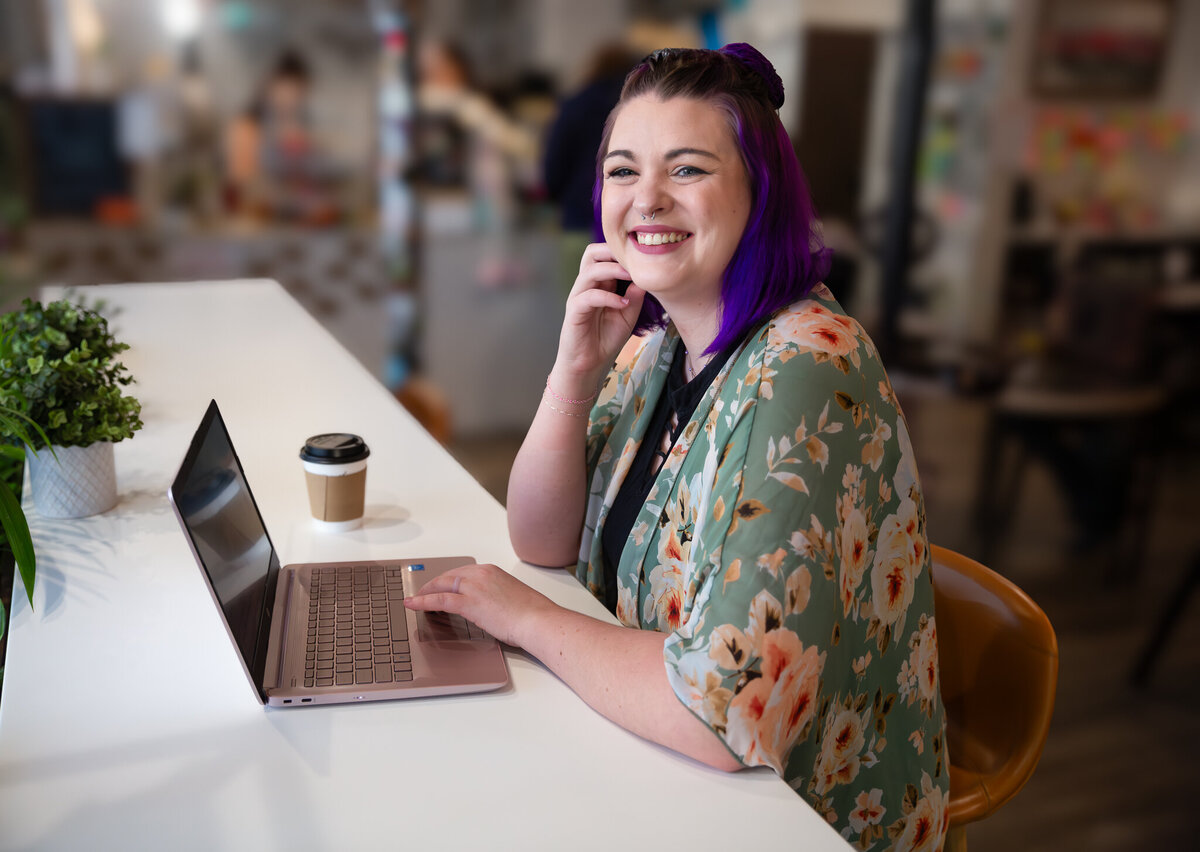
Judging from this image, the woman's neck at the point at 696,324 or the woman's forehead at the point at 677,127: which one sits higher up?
the woman's forehead at the point at 677,127

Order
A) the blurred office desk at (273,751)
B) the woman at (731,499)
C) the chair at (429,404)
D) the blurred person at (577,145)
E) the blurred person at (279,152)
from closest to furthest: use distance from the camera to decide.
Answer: the blurred office desk at (273,751) → the woman at (731,499) → the blurred person at (577,145) → the blurred person at (279,152) → the chair at (429,404)

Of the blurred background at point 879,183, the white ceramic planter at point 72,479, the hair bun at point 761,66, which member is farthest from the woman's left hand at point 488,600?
the blurred background at point 879,183

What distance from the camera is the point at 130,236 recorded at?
3.71m

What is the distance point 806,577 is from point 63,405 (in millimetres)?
923

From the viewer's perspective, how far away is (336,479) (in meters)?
1.28

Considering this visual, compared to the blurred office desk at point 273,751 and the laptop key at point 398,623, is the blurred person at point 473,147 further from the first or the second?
the laptop key at point 398,623

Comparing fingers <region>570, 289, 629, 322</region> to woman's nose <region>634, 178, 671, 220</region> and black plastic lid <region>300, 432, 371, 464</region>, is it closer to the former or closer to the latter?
woman's nose <region>634, 178, 671, 220</region>

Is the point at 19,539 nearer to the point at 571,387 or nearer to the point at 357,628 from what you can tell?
the point at 357,628

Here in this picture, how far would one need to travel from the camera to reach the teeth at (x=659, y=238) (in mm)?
1118

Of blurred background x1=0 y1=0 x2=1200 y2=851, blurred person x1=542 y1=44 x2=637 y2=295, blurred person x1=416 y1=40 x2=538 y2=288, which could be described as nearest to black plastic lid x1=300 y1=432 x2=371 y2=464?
blurred person x1=542 y1=44 x2=637 y2=295

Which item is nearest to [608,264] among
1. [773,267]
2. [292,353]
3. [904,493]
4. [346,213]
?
[773,267]

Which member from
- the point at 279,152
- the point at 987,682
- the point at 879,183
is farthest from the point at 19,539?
the point at 279,152

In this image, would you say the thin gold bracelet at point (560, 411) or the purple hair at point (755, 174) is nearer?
the purple hair at point (755, 174)

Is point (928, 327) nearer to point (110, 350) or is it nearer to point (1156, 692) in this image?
point (1156, 692)
